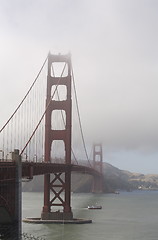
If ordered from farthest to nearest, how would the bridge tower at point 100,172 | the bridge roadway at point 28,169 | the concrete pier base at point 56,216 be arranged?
the bridge tower at point 100,172, the concrete pier base at point 56,216, the bridge roadway at point 28,169

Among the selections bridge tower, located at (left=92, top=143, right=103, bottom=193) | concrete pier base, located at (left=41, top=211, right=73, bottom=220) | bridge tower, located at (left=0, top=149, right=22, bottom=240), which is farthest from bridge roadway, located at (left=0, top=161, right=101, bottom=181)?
bridge tower, located at (left=92, top=143, right=103, bottom=193)

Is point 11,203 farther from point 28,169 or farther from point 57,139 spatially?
point 57,139

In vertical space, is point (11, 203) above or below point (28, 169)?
below

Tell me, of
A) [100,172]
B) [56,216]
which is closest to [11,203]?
[56,216]

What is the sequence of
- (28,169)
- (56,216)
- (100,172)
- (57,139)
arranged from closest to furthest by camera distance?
(28,169) → (56,216) → (57,139) → (100,172)

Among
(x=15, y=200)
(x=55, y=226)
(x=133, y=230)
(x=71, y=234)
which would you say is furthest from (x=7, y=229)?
(x=133, y=230)

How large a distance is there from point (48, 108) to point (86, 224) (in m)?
12.8

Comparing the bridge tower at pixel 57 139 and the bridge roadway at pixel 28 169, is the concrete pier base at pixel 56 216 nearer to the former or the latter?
the bridge tower at pixel 57 139

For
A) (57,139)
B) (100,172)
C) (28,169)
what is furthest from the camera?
(100,172)

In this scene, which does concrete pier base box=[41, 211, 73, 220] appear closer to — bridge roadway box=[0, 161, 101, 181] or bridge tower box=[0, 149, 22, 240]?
bridge roadway box=[0, 161, 101, 181]

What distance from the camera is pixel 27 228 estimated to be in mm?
43781

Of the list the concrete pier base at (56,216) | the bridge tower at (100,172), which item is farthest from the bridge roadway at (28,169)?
the bridge tower at (100,172)

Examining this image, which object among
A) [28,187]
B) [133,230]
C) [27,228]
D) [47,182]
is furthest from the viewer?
[28,187]

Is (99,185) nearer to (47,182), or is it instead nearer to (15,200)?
(47,182)
